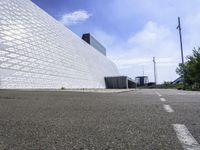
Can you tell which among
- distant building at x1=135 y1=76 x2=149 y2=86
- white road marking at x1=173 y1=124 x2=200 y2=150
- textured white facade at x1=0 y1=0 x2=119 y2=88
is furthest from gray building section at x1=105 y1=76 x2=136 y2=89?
white road marking at x1=173 y1=124 x2=200 y2=150

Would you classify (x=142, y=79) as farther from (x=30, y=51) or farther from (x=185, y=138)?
(x=185, y=138)

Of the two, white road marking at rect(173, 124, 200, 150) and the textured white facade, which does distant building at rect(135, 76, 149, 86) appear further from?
white road marking at rect(173, 124, 200, 150)

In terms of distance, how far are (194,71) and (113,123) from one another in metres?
41.3

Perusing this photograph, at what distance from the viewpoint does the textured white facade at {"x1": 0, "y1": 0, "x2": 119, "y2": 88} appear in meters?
25.5

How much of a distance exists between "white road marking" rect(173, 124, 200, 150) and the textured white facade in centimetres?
1969

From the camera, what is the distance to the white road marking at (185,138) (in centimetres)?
329

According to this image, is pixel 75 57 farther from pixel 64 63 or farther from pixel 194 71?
pixel 194 71

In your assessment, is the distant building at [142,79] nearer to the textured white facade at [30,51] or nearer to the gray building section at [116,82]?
the gray building section at [116,82]

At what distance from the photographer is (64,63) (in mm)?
42688

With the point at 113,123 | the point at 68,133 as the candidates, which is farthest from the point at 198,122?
the point at 68,133

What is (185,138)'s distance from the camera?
3.74 metres

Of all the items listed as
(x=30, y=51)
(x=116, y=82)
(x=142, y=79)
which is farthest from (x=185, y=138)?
(x=142, y=79)

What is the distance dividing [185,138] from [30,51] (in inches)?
1142

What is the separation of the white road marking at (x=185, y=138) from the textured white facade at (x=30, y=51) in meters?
19.7
